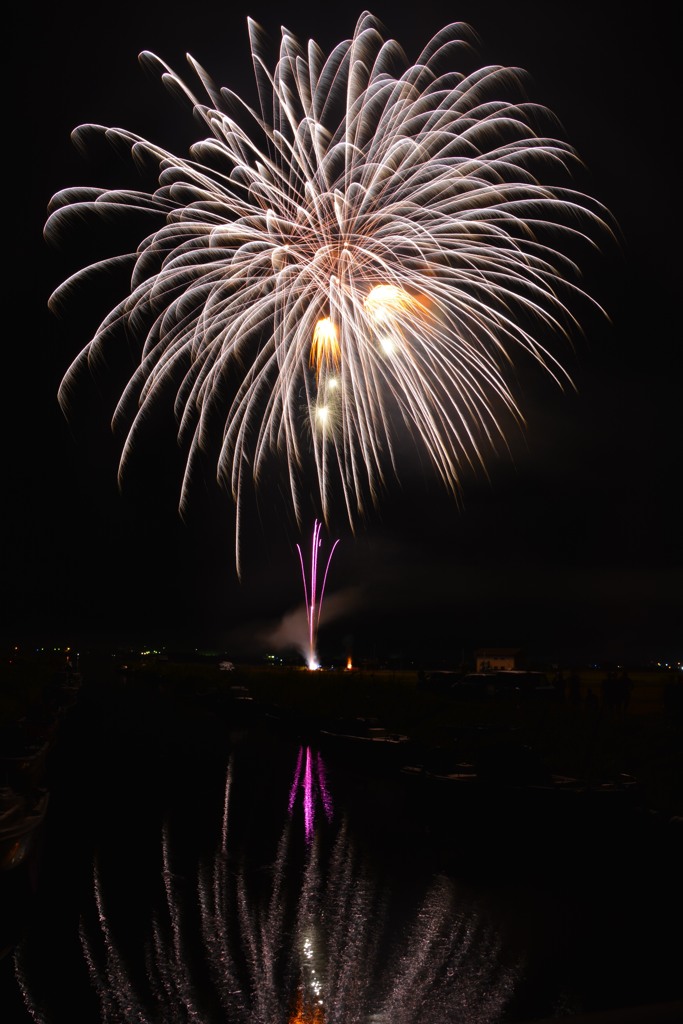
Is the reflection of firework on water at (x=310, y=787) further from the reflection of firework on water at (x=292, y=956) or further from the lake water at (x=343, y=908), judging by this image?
the reflection of firework on water at (x=292, y=956)

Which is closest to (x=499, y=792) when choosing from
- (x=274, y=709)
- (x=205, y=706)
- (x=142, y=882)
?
(x=142, y=882)

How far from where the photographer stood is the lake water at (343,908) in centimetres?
1000

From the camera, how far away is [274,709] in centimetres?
5231

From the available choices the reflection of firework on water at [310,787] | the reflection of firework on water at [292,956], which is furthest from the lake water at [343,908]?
the reflection of firework on water at [310,787]

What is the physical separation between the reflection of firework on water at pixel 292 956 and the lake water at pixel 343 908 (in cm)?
4

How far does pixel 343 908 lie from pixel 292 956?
99.0 inches

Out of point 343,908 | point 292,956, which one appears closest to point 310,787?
point 343,908

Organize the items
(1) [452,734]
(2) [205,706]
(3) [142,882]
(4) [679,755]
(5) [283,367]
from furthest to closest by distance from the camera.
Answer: (2) [205,706]
(1) [452,734]
(5) [283,367]
(4) [679,755]
(3) [142,882]

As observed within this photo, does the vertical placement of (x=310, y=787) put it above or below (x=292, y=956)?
above

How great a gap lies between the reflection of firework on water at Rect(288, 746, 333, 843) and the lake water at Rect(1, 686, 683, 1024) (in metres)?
0.17

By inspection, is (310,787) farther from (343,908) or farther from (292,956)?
(292,956)

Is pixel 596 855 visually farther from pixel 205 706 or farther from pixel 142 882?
pixel 205 706

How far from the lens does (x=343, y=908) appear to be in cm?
1371

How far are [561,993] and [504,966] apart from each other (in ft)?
3.12
